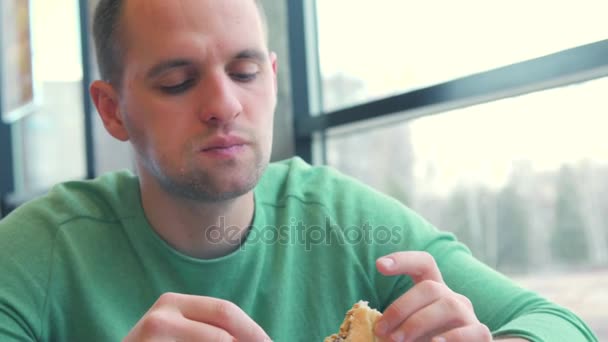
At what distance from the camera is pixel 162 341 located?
34.9 inches

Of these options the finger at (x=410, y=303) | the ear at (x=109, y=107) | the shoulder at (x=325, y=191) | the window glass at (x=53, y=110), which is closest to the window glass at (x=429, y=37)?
the shoulder at (x=325, y=191)

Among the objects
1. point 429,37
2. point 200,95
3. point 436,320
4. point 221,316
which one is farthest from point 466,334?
point 429,37

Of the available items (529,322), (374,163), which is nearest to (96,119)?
(374,163)

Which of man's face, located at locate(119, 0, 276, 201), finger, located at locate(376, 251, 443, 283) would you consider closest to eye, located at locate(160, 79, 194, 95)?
man's face, located at locate(119, 0, 276, 201)

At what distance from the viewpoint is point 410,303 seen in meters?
0.93

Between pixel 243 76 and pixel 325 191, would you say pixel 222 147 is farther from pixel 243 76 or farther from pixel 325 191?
pixel 325 191

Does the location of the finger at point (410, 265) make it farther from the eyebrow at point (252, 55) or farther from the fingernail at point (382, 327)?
the eyebrow at point (252, 55)

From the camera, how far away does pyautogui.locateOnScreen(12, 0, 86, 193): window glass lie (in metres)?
3.72

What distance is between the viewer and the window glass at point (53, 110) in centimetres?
372

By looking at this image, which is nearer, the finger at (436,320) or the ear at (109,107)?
the finger at (436,320)

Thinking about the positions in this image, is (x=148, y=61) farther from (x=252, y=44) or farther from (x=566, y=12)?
(x=566, y=12)

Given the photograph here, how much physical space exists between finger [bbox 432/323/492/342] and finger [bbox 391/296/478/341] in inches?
0.4

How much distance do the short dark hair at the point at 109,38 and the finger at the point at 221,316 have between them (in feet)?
1.79

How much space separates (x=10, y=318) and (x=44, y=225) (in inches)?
7.8
